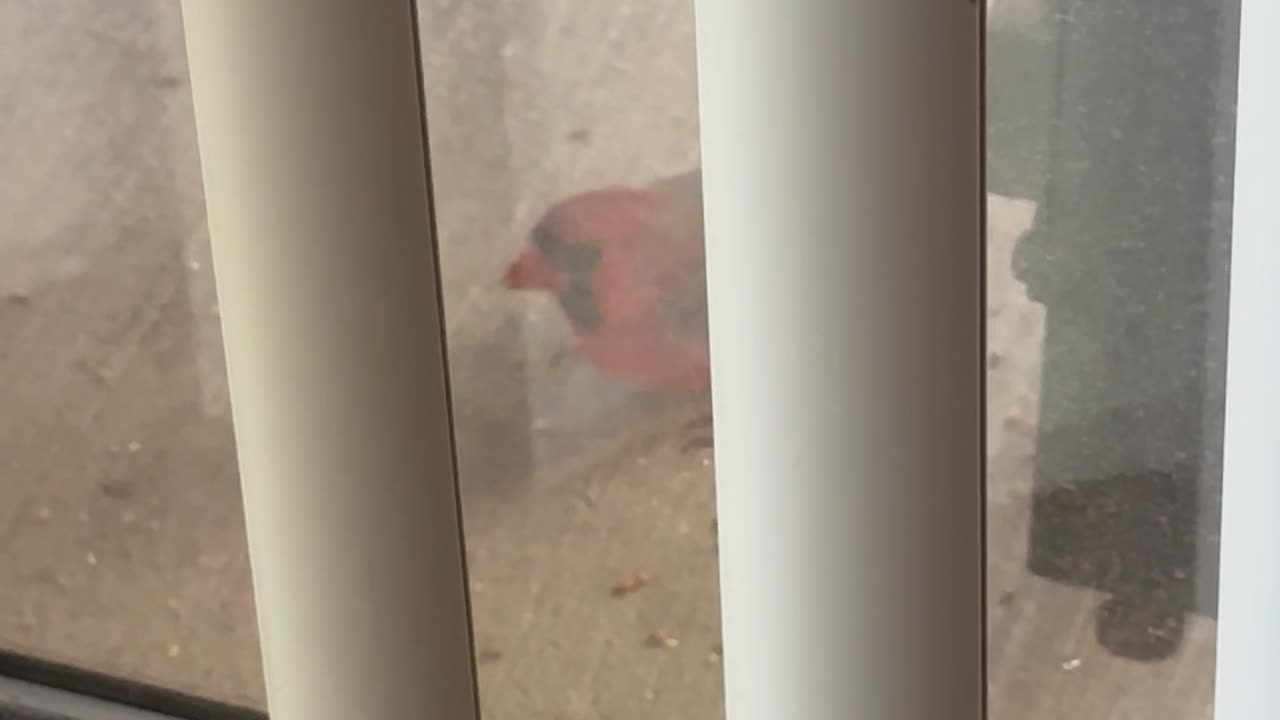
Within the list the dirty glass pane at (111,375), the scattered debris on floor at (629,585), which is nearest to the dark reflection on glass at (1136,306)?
the scattered debris on floor at (629,585)

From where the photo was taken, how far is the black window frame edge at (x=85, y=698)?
1.67ft

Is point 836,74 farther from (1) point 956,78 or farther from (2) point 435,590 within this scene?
(2) point 435,590

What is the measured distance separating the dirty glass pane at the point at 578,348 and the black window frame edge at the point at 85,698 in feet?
0.32

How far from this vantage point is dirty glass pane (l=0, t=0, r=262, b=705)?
1.61ft

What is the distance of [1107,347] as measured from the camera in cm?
39

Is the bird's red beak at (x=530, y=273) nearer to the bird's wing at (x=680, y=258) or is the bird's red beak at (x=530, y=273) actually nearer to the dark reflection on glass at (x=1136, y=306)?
the bird's wing at (x=680, y=258)

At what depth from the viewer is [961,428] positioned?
0.20 m

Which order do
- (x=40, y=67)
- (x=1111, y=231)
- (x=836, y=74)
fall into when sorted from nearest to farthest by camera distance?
1. (x=836, y=74)
2. (x=1111, y=231)
3. (x=40, y=67)

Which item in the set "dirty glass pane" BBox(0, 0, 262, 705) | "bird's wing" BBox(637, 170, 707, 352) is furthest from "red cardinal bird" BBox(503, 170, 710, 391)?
"dirty glass pane" BBox(0, 0, 262, 705)

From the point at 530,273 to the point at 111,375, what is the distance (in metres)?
0.15

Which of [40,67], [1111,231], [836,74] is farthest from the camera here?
[40,67]

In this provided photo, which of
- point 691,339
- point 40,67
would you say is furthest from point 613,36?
point 40,67

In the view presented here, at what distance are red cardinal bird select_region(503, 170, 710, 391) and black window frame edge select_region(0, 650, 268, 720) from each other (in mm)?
→ 167

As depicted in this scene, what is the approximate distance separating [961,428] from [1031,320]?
0.20 metres
